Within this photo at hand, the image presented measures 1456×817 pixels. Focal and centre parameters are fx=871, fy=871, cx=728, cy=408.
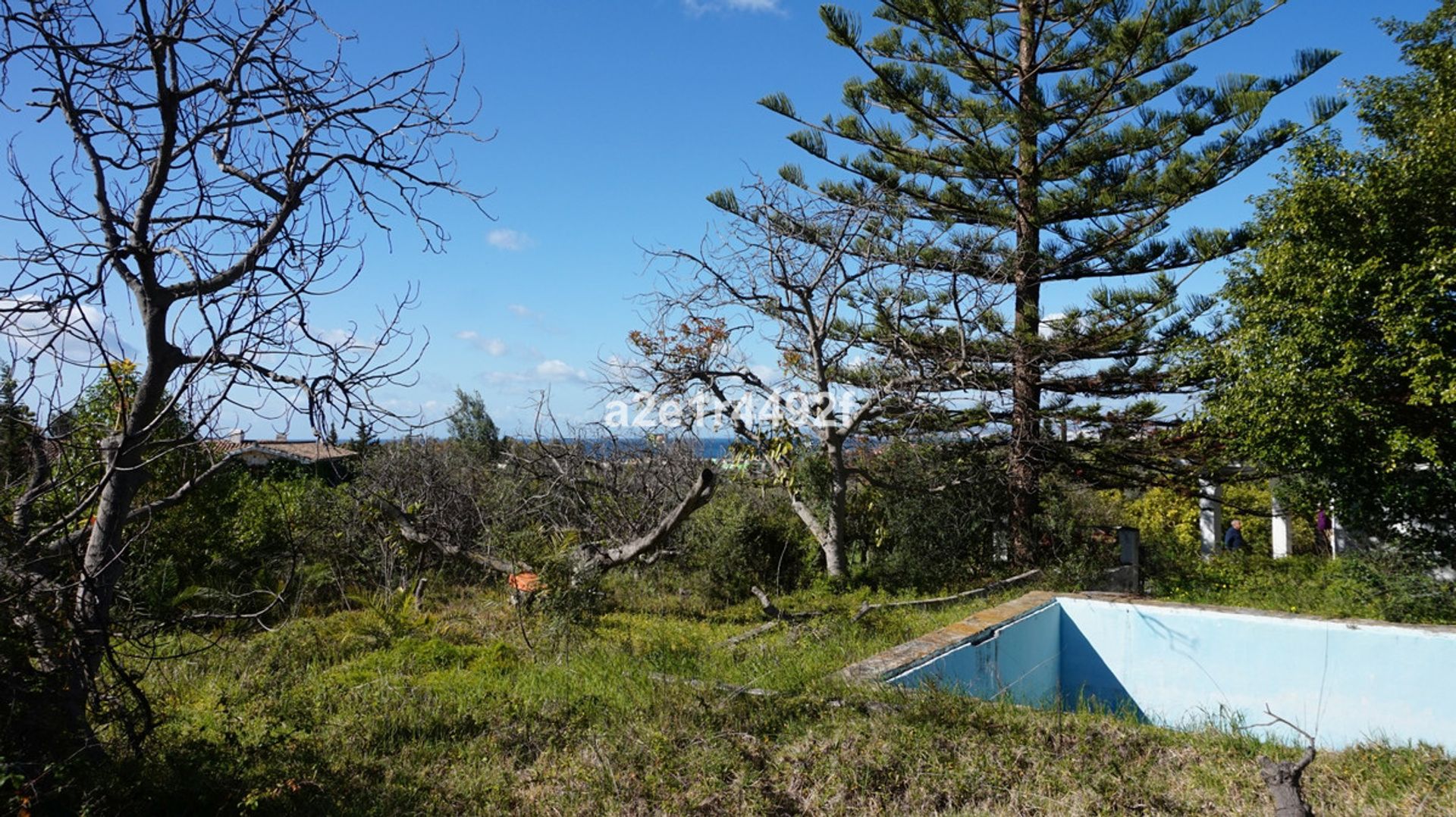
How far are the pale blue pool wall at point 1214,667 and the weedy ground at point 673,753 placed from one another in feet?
2.73

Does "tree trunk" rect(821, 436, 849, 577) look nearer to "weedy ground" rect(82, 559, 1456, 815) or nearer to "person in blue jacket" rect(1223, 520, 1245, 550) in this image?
"weedy ground" rect(82, 559, 1456, 815)

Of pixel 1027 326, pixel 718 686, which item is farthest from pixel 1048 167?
pixel 718 686

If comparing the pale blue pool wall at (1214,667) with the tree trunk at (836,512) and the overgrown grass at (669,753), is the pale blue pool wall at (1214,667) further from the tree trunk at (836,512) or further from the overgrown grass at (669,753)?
the tree trunk at (836,512)

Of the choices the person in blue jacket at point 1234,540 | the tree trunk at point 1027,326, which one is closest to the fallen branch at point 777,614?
the tree trunk at point 1027,326

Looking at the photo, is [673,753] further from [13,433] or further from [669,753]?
[13,433]

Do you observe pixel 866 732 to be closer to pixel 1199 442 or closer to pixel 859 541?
pixel 859 541

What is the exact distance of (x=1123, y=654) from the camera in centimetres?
651

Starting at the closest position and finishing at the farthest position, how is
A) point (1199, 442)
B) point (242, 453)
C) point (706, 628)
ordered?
1. point (242, 453)
2. point (706, 628)
3. point (1199, 442)

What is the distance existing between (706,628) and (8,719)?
510cm

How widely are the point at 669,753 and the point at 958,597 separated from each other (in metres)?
5.32

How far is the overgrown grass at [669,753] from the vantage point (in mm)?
3213

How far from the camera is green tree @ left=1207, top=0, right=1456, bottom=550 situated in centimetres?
673

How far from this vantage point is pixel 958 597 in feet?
27.3

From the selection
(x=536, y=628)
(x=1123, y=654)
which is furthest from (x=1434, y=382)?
(x=536, y=628)
